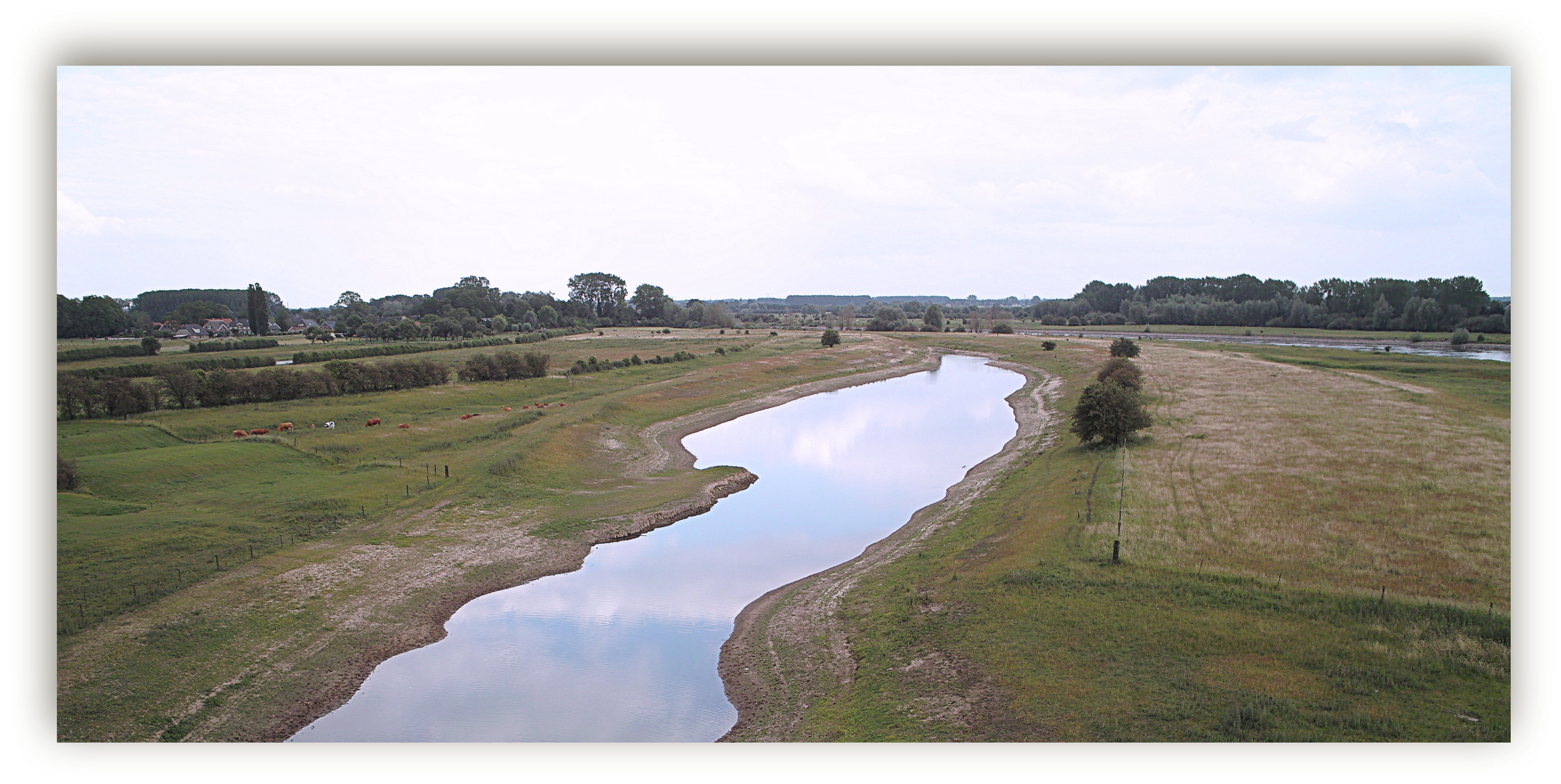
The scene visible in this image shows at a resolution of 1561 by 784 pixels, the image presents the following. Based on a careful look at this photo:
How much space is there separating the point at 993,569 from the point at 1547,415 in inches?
360

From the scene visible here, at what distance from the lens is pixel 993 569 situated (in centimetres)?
1639

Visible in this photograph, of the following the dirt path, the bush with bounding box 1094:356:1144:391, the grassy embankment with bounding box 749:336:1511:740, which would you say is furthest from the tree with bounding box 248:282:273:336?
the bush with bounding box 1094:356:1144:391

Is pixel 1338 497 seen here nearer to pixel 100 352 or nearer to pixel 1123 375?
pixel 1123 375

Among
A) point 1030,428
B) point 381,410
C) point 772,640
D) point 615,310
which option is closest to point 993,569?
point 772,640

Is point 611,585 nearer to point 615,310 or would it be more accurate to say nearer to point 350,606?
point 350,606

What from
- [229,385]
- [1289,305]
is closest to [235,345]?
[229,385]

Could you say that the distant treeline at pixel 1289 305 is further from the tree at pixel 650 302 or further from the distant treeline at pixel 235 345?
the tree at pixel 650 302

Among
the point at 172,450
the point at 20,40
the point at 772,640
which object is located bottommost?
the point at 772,640

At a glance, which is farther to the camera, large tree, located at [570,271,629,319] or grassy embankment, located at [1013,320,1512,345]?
large tree, located at [570,271,629,319]

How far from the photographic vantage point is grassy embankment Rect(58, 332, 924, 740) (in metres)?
12.6

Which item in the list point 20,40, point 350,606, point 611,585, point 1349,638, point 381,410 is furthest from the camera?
point 381,410

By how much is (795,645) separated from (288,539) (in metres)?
13.1

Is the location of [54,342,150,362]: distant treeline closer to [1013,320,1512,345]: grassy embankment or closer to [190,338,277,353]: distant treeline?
[190,338,277,353]: distant treeline

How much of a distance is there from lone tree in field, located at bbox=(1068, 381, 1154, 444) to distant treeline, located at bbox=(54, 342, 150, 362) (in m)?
27.5
